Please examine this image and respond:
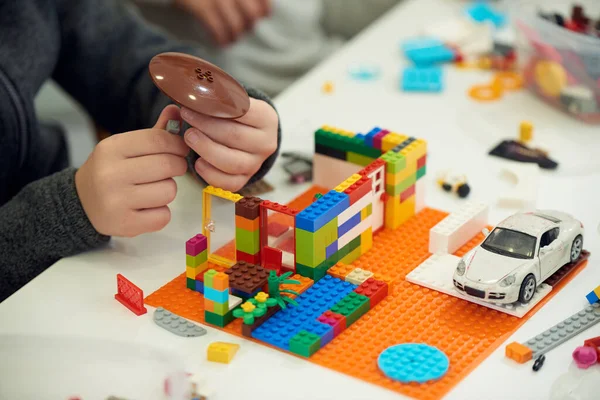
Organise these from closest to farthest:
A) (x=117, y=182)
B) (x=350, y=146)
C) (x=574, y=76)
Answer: (x=117, y=182)
(x=350, y=146)
(x=574, y=76)

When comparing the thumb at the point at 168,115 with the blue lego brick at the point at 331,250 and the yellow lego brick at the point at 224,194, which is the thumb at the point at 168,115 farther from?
the blue lego brick at the point at 331,250

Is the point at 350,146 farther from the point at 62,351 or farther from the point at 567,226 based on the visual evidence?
the point at 62,351

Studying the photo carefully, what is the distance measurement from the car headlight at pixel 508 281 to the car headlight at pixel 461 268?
0.04 meters

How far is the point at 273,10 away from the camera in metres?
1.70

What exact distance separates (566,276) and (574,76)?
44 centimetres

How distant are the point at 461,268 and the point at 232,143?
0.27m

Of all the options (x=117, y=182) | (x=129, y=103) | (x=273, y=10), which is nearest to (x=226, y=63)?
(x=273, y=10)

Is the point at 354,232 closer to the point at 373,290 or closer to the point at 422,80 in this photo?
the point at 373,290

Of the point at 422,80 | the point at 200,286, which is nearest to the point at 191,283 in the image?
the point at 200,286

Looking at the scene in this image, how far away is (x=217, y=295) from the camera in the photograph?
2.33 feet

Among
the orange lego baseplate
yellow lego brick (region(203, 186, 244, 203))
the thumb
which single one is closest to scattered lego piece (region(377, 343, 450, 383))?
the orange lego baseplate

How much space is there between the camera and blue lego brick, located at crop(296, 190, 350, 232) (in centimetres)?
75

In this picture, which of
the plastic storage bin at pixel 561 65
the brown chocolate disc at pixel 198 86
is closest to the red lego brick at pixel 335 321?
the brown chocolate disc at pixel 198 86

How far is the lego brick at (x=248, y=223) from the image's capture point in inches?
30.5
